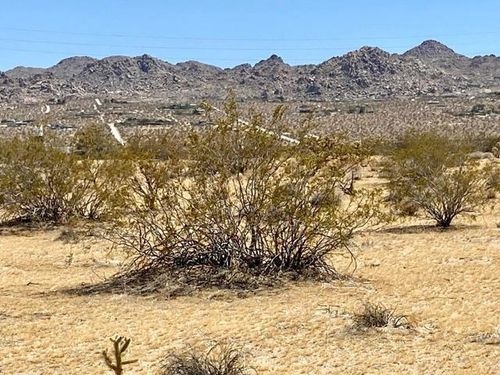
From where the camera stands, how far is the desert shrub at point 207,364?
7.72 metres

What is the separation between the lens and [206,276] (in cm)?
1294

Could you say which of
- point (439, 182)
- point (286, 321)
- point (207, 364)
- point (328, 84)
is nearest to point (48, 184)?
point (439, 182)

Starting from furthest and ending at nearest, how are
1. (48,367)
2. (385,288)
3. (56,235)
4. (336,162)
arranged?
(56,235) < (336,162) < (385,288) < (48,367)

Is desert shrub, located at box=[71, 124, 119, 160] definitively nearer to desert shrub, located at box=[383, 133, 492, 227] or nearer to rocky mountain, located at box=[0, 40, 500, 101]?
desert shrub, located at box=[383, 133, 492, 227]

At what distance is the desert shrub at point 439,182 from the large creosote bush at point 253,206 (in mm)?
7037

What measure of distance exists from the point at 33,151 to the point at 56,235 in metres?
3.45

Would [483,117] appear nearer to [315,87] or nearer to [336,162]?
[336,162]

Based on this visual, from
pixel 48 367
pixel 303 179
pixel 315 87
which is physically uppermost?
pixel 315 87

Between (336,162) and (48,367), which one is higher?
(336,162)

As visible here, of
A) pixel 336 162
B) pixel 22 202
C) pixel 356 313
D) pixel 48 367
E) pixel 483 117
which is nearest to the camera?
pixel 48 367

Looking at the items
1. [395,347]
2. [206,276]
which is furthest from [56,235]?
[395,347]

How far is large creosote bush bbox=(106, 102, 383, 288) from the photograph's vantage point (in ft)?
42.7

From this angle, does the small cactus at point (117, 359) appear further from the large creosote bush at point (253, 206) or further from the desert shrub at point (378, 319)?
the large creosote bush at point (253, 206)

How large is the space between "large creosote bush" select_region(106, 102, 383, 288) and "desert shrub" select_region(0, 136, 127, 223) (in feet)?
26.1
